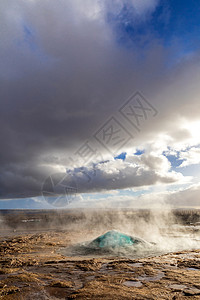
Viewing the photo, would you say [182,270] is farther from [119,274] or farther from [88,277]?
[88,277]

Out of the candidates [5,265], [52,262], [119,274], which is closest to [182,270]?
[119,274]

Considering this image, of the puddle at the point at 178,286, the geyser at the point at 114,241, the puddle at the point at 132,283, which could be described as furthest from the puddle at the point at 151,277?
the geyser at the point at 114,241

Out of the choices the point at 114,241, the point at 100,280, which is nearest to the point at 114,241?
the point at 114,241

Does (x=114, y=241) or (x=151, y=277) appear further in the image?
(x=114, y=241)

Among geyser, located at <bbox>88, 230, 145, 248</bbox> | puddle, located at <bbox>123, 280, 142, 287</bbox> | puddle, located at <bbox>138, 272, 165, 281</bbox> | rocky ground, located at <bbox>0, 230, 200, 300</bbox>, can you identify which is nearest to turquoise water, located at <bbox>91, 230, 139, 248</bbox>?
geyser, located at <bbox>88, 230, 145, 248</bbox>

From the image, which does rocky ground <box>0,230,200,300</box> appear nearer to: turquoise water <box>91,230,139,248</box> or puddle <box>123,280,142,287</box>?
puddle <box>123,280,142,287</box>

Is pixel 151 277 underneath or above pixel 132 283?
underneath

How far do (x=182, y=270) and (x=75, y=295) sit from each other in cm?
515

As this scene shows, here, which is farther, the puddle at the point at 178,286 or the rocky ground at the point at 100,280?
the puddle at the point at 178,286

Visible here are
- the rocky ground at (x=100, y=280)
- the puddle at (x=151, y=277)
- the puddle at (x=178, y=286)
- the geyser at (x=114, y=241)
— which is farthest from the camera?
the geyser at (x=114, y=241)

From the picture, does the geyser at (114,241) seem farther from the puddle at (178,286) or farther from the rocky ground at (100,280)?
the puddle at (178,286)

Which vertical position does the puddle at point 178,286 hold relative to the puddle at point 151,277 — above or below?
above

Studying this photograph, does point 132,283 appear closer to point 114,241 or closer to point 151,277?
point 151,277

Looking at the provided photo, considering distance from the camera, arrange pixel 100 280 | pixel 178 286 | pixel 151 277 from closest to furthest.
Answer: pixel 178 286
pixel 100 280
pixel 151 277
